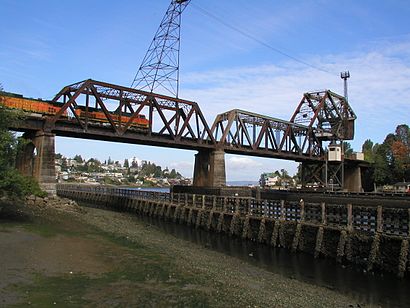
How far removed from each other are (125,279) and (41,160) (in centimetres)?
3670

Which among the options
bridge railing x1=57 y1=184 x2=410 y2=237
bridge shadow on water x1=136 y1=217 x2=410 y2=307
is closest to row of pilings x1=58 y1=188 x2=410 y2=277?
bridge railing x1=57 y1=184 x2=410 y2=237

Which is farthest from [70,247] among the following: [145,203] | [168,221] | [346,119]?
[346,119]

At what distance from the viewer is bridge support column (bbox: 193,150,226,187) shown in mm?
69250

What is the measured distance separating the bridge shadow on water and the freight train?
2740 centimetres

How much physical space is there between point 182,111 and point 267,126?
2346 centimetres

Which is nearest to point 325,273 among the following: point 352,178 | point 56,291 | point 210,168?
point 56,291

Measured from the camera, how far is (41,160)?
46.9 m

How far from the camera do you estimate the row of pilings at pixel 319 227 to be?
843 inches

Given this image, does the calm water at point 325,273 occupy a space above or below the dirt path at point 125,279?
below

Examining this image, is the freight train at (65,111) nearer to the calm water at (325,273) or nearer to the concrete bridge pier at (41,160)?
the concrete bridge pier at (41,160)

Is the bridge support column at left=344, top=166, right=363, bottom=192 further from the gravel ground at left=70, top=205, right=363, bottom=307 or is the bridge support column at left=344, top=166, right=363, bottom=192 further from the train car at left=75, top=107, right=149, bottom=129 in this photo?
the gravel ground at left=70, top=205, right=363, bottom=307

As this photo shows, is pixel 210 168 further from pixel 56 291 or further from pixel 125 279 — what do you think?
pixel 56 291

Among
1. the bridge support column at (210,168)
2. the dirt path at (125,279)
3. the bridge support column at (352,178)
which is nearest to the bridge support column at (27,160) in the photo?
the dirt path at (125,279)

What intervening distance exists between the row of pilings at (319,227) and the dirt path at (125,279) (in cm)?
564
